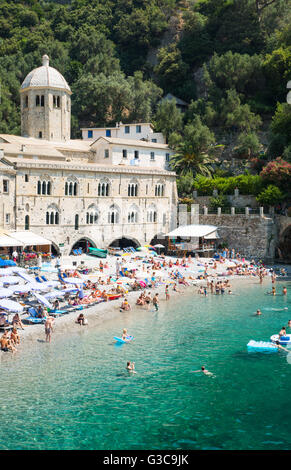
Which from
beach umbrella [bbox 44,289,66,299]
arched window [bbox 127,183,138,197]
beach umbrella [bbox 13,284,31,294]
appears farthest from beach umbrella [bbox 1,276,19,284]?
arched window [bbox 127,183,138,197]

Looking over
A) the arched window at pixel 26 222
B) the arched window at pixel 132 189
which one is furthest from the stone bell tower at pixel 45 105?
the arched window at pixel 26 222

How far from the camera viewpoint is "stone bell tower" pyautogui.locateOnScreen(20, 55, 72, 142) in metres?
56.4

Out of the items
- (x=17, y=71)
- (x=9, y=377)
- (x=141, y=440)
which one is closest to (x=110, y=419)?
(x=141, y=440)

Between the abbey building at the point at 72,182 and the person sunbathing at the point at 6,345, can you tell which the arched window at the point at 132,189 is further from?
the person sunbathing at the point at 6,345

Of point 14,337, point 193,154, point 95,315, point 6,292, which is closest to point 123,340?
point 95,315

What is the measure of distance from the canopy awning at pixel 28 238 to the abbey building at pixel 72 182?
266cm

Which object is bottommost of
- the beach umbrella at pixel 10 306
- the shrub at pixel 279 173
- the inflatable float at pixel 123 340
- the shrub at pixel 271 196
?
the inflatable float at pixel 123 340

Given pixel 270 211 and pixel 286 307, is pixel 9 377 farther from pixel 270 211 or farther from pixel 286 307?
pixel 270 211

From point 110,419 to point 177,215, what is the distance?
38.9 meters

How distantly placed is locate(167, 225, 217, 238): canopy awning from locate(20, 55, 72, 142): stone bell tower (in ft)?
58.4

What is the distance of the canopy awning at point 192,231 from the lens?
51000 millimetres

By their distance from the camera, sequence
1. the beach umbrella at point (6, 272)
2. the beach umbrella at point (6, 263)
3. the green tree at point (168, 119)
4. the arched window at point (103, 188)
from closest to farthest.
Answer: the beach umbrella at point (6, 272) < the beach umbrella at point (6, 263) < the arched window at point (103, 188) < the green tree at point (168, 119)

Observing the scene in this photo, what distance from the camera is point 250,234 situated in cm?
5191

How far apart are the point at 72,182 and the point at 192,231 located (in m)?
13.2
